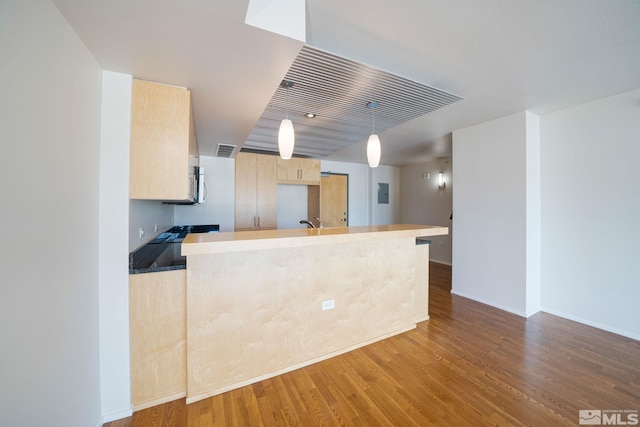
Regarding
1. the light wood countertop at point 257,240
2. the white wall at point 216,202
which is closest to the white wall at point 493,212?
the light wood countertop at point 257,240

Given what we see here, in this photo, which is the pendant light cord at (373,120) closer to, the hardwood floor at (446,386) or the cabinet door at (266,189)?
the cabinet door at (266,189)

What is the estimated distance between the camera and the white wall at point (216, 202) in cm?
439

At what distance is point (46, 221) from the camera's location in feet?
3.46

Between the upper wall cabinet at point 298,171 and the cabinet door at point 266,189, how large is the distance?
0.46 ft

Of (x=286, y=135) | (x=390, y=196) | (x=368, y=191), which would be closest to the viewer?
(x=286, y=135)

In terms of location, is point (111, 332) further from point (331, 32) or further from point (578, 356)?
point (578, 356)

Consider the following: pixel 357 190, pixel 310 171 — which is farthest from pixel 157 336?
pixel 357 190

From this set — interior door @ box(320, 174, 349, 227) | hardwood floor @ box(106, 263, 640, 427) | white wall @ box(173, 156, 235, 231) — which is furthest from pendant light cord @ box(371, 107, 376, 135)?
white wall @ box(173, 156, 235, 231)

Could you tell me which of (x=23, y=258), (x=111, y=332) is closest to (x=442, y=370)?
(x=111, y=332)

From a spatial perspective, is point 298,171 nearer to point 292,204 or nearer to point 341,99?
point 292,204

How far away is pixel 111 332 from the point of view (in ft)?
5.11

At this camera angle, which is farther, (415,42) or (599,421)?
(415,42)

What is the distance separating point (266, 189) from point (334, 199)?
1.87m

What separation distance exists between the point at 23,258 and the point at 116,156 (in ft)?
2.96
